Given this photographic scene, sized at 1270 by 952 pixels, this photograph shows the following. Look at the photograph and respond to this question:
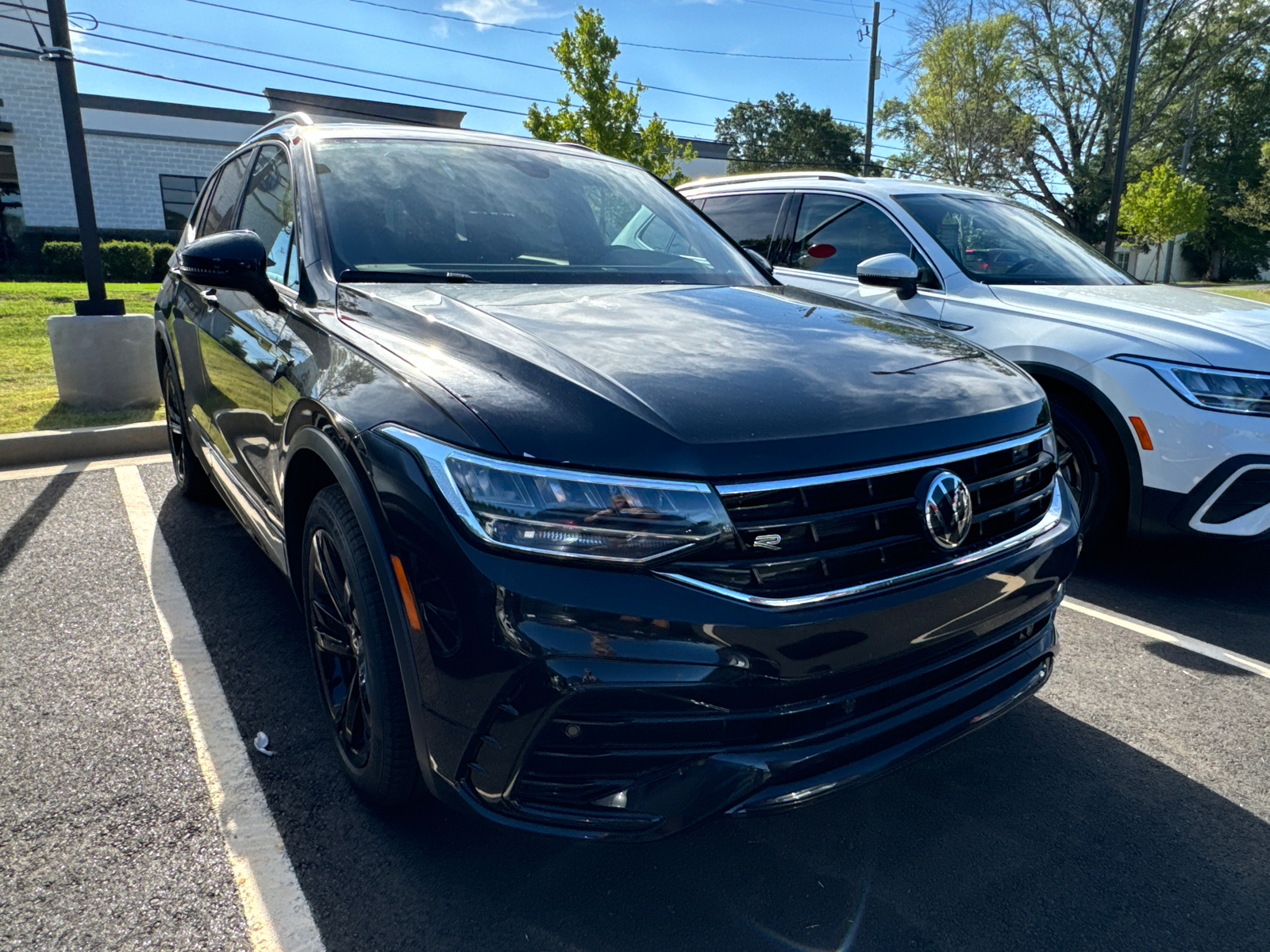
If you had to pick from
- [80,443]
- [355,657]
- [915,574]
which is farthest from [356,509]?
[80,443]

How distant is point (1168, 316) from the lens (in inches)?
159

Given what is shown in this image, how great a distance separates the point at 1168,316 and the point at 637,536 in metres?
3.45

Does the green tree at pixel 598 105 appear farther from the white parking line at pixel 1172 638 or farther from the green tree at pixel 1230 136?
the green tree at pixel 1230 136

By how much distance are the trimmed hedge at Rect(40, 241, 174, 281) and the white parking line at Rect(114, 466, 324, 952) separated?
21.1 m

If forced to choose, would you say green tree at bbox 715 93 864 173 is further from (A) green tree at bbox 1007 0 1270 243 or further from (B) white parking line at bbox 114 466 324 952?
(B) white parking line at bbox 114 466 324 952

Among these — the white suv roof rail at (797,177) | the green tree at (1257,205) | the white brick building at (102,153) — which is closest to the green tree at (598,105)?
the white brick building at (102,153)

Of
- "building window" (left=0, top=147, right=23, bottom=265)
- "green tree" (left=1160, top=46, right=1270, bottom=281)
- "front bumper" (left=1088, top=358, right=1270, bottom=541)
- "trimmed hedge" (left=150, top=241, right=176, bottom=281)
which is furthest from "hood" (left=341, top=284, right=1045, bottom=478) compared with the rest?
"green tree" (left=1160, top=46, right=1270, bottom=281)

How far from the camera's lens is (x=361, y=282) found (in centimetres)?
257

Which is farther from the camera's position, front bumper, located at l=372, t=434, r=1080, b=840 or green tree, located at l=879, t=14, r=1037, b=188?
green tree, located at l=879, t=14, r=1037, b=188

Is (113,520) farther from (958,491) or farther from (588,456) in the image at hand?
(958,491)

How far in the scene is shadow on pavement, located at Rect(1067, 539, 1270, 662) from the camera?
3.61m

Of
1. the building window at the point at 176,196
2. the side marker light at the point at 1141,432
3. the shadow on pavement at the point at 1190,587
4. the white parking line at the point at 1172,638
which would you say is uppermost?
the building window at the point at 176,196

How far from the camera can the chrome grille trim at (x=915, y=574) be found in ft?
5.49

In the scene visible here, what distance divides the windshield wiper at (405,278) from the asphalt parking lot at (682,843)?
135cm
